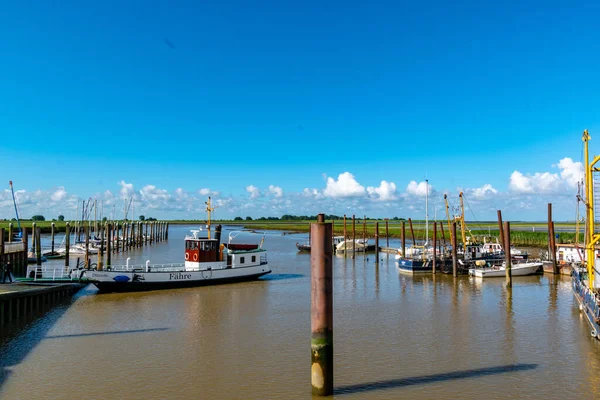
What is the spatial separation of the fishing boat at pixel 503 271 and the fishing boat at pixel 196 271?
793 inches

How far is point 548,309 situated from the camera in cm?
2872

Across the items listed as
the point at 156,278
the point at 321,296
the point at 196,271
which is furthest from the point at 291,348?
the point at 156,278

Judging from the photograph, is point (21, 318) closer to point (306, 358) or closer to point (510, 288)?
point (306, 358)

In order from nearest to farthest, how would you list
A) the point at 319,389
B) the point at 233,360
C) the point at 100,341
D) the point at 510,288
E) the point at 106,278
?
the point at 319,389 < the point at 233,360 < the point at 100,341 < the point at 106,278 < the point at 510,288

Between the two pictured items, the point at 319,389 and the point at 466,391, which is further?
the point at 466,391

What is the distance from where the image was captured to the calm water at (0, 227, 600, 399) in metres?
15.6

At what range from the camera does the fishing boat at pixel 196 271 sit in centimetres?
3456

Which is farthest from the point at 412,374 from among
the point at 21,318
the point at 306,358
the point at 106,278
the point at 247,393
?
the point at 106,278

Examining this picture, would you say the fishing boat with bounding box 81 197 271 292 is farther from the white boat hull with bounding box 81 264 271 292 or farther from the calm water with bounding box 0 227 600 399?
the calm water with bounding box 0 227 600 399

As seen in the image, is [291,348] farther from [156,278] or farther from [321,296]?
[156,278]

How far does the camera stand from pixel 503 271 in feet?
142

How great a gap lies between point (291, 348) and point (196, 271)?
18.8m

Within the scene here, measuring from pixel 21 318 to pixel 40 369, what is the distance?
9573 mm

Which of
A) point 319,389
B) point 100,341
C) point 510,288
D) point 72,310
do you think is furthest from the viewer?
point 510,288
